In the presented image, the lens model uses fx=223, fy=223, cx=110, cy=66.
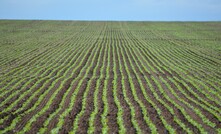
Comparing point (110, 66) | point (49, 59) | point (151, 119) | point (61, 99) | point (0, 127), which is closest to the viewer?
point (0, 127)

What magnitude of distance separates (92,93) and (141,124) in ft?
16.8

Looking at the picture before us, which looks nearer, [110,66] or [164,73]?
[164,73]

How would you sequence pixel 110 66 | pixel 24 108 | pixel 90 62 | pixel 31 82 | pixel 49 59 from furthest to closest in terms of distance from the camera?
pixel 49 59
pixel 90 62
pixel 110 66
pixel 31 82
pixel 24 108

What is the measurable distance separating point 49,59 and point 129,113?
17636mm

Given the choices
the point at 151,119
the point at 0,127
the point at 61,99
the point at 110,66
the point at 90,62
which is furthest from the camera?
the point at 90,62

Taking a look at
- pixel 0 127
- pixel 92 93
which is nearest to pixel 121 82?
pixel 92 93

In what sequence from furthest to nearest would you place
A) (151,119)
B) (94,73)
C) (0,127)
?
(94,73) → (151,119) → (0,127)

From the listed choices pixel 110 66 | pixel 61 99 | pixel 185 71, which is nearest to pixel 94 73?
pixel 110 66

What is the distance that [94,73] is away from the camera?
66.2 feet

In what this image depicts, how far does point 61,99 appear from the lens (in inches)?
534

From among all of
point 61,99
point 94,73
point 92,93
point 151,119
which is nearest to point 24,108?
point 61,99

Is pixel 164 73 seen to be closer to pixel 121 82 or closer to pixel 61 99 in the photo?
Result: pixel 121 82

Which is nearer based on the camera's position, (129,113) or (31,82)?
(129,113)

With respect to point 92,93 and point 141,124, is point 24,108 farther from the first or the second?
point 141,124
